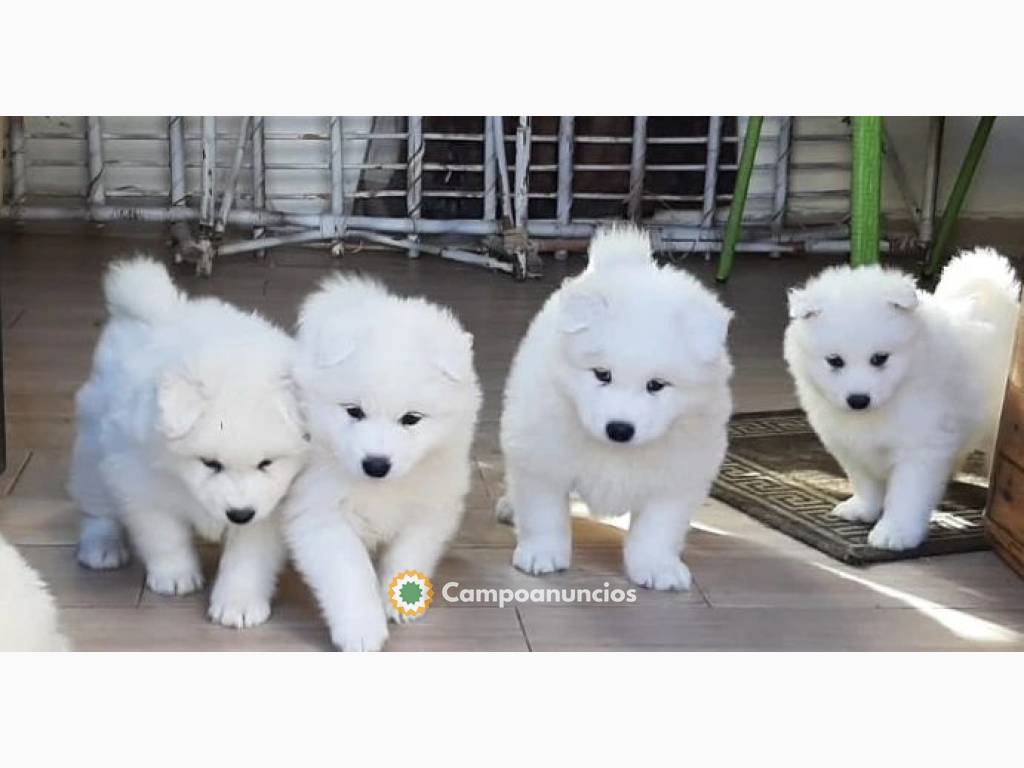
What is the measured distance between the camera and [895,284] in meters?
1.60

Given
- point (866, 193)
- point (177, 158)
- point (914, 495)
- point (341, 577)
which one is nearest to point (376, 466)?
point (341, 577)

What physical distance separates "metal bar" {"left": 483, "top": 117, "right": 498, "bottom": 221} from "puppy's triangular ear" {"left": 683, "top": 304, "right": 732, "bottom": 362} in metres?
0.22

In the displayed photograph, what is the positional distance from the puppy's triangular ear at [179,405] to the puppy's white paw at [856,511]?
71cm

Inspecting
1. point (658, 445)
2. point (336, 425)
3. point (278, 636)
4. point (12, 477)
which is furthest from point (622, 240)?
point (12, 477)

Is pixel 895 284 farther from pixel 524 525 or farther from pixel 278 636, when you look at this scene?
pixel 278 636

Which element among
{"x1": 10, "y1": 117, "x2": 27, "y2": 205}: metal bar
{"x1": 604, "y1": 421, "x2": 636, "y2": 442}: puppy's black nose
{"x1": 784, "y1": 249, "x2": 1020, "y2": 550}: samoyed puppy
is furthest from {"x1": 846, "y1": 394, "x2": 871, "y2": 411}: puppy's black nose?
{"x1": 10, "y1": 117, "x2": 27, "y2": 205}: metal bar

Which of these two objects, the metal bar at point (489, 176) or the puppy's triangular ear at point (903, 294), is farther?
the puppy's triangular ear at point (903, 294)

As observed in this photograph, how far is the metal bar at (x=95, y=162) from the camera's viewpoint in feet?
4.64

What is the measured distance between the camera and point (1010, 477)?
1.71 metres

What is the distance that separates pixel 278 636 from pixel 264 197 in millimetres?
418

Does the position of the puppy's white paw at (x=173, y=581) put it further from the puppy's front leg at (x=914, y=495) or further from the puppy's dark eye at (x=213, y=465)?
the puppy's front leg at (x=914, y=495)

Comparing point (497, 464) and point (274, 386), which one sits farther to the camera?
point (497, 464)

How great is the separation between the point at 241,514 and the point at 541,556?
Result: 306 millimetres

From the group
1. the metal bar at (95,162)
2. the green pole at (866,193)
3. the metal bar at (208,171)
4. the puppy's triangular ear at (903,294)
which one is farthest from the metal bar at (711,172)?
the metal bar at (95,162)
